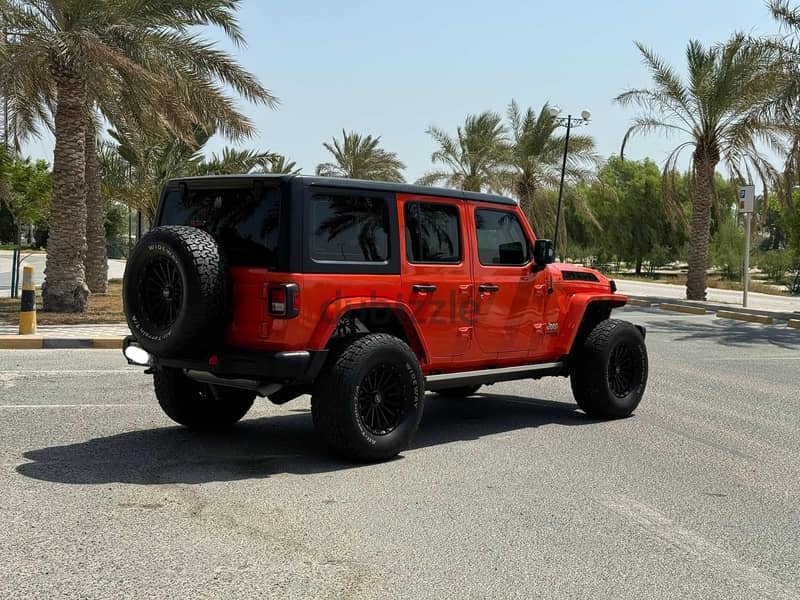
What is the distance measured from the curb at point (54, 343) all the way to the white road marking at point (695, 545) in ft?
33.2

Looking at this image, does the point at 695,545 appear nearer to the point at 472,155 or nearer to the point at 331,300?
the point at 331,300

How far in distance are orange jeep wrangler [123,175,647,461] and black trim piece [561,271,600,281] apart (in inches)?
19.1

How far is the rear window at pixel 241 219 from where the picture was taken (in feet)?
21.5

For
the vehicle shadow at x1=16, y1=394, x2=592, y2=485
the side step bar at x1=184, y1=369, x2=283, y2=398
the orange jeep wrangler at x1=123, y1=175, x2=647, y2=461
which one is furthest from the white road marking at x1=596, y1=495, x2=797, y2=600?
the side step bar at x1=184, y1=369, x2=283, y2=398

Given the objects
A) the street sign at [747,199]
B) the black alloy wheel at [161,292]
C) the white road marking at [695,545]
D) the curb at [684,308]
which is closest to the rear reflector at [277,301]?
the black alloy wheel at [161,292]

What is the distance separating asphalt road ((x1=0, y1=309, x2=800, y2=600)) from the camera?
4320mm

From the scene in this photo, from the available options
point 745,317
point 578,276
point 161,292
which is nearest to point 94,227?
point 745,317

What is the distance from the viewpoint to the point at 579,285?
8680 mm

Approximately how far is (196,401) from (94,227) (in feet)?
59.7

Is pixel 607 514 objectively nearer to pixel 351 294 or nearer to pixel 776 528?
pixel 776 528

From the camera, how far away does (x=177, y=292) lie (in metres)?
6.55

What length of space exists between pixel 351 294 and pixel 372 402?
30.4 inches

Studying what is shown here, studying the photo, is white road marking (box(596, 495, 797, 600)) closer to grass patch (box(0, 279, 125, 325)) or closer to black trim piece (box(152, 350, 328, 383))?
black trim piece (box(152, 350, 328, 383))

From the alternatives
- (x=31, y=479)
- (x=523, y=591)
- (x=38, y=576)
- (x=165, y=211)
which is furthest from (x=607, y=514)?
(x=165, y=211)
